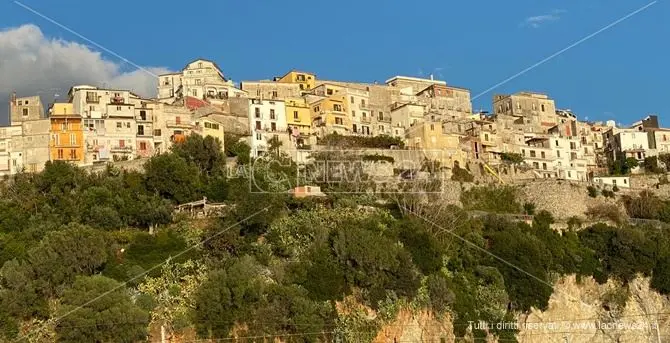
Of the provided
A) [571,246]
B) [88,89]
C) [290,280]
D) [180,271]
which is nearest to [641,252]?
[571,246]

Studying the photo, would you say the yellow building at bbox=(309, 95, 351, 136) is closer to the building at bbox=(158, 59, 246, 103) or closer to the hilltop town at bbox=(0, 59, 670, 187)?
the hilltop town at bbox=(0, 59, 670, 187)

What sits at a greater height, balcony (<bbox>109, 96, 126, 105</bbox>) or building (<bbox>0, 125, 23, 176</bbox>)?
balcony (<bbox>109, 96, 126, 105</bbox>)

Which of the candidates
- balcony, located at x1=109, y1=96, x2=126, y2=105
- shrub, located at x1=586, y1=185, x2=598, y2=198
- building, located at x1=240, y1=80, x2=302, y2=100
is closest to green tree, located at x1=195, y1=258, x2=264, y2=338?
balcony, located at x1=109, y1=96, x2=126, y2=105

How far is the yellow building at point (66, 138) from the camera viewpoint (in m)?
53.2

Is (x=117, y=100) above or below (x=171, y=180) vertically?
above

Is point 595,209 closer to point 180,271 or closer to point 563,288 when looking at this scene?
point 563,288

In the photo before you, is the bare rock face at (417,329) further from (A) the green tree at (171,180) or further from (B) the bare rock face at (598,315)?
(A) the green tree at (171,180)

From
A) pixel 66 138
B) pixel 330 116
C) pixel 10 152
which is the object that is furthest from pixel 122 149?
pixel 330 116

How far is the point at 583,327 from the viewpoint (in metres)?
47.3

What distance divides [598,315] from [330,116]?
22489 millimetres

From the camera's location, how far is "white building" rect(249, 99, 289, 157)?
192ft

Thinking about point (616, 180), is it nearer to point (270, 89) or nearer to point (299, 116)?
point (299, 116)

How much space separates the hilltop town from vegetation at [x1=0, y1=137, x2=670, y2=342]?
206 inches

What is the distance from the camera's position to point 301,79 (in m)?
70.7
